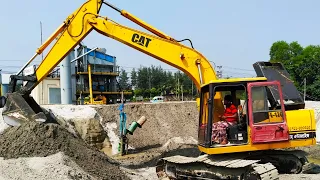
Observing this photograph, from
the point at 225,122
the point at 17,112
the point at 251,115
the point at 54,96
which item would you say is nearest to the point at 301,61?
the point at 54,96

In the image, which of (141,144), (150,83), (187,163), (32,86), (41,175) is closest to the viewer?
(41,175)

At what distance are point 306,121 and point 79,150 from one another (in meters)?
5.35

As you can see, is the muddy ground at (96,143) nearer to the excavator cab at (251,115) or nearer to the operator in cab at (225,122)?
the excavator cab at (251,115)

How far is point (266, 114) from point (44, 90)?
2397 centimetres

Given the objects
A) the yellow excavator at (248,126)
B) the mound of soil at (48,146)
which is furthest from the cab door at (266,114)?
the mound of soil at (48,146)

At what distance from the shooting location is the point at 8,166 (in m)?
7.90

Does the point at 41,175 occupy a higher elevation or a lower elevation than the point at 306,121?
lower

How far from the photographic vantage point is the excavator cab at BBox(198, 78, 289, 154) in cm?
773

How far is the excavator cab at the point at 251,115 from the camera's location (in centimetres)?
773

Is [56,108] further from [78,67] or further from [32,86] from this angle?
[78,67]

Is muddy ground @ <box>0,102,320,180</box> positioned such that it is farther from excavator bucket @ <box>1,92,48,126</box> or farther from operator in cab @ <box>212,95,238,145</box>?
operator in cab @ <box>212,95,238,145</box>

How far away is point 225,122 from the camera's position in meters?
8.04

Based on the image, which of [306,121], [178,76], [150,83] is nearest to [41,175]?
[306,121]

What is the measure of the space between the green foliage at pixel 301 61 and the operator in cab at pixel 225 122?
4803 centimetres
